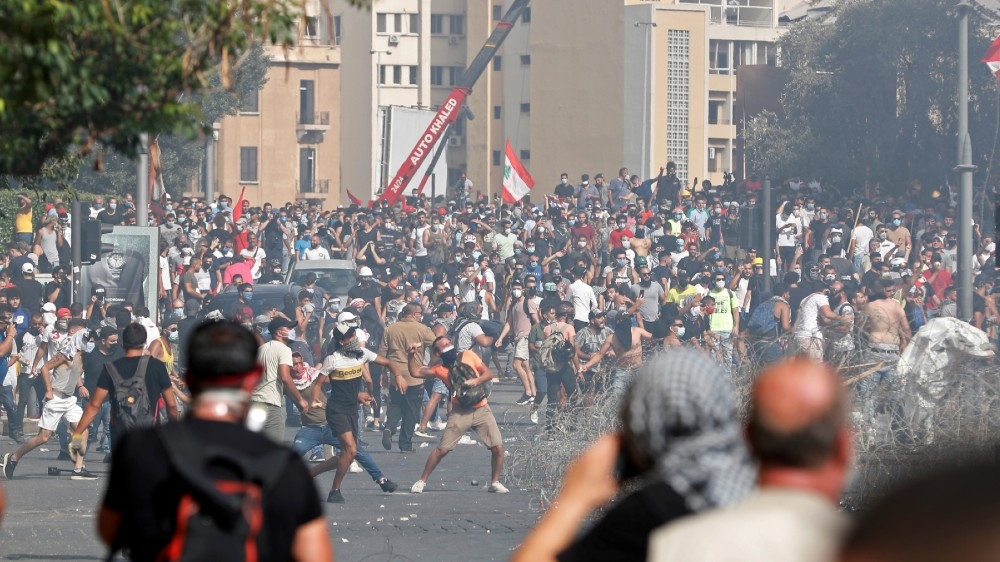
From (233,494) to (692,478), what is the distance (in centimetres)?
91

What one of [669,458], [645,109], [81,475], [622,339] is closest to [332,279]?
[622,339]

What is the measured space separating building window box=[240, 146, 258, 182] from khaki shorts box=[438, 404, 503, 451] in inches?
2930

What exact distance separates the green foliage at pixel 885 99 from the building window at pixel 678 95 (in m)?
16.3

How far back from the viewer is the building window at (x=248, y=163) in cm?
8750

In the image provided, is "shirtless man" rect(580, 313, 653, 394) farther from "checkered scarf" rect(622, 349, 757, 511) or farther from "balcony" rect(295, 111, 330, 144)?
"balcony" rect(295, 111, 330, 144)

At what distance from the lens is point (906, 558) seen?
132 cm

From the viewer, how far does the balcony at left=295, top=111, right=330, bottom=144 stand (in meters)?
88.4

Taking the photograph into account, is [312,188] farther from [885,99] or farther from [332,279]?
[332,279]

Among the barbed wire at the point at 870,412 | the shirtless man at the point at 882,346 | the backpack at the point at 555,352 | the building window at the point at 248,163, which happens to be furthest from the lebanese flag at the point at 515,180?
the building window at the point at 248,163

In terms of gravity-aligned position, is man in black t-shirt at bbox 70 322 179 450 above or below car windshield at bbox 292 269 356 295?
below

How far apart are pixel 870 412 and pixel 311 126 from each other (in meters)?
78.1

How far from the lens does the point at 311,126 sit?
88312 mm

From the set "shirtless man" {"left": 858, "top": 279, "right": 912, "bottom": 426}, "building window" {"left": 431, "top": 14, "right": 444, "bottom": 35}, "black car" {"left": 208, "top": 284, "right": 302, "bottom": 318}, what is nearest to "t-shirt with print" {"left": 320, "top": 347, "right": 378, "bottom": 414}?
"shirtless man" {"left": 858, "top": 279, "right": 912, "bottom": 426}

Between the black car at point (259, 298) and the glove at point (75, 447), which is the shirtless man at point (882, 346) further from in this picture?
the black car at point (259, 298)
